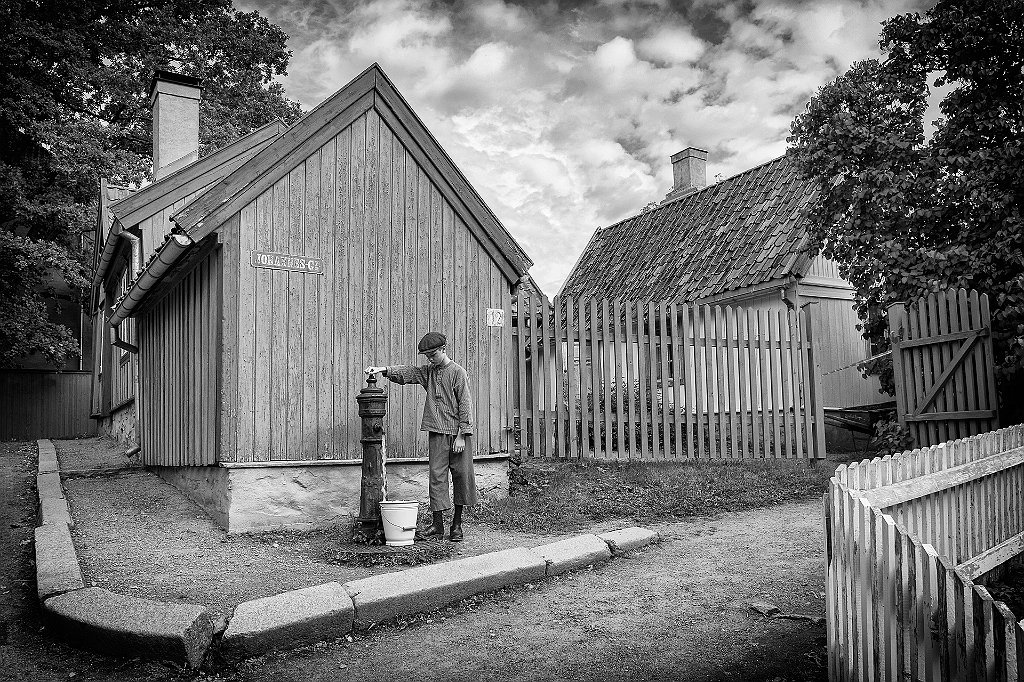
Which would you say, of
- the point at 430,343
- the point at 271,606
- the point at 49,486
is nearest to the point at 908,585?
the point at 271,606

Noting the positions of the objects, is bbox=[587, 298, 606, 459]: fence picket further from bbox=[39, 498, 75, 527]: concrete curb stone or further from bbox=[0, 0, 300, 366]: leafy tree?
bbox=[0, 0, 300, 366]: leafy tree

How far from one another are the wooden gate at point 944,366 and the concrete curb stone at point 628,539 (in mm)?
A: 4432

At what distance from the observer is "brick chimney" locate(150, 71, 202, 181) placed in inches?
551

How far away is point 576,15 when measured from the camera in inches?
311

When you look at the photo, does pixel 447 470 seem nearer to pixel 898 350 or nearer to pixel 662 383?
pixel 662 383

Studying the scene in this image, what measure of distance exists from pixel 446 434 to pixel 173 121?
34.7ft

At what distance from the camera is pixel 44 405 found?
73.8 ft

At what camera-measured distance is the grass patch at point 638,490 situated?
809 centimetres

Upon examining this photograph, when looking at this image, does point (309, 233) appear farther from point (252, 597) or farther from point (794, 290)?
point (794, 290)

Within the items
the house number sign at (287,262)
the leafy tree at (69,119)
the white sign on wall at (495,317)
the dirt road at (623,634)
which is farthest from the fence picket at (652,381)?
the leafy tree at (69,119)

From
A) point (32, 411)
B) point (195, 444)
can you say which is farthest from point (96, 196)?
point (195, 444)

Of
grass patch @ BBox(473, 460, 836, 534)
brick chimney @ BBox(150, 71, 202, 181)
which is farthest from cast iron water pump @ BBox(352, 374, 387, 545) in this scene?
brick chimney @ BBox(150, 71, 202, 181)

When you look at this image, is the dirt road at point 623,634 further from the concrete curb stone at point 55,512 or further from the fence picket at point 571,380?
Result: the concrete curb stone at point 55,512

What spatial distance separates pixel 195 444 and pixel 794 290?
1057cm
